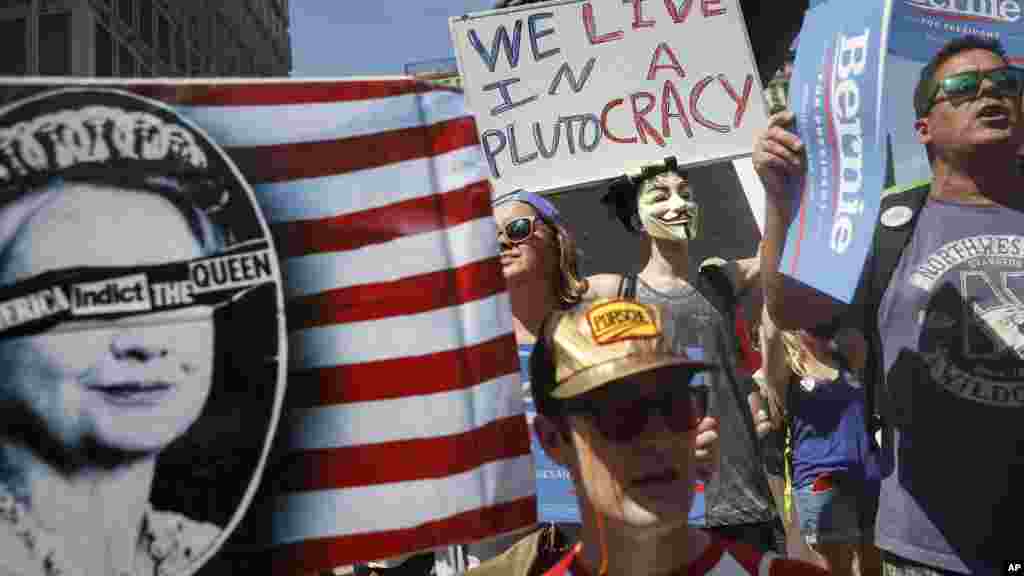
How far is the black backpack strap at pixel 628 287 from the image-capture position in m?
3.97

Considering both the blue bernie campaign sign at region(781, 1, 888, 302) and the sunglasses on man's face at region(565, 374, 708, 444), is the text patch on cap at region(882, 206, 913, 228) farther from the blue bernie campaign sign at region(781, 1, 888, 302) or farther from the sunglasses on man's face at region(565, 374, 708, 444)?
the sunglasses on man's face at region(565, 374, 708, 444)

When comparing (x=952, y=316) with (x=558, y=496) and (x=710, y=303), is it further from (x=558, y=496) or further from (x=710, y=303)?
(x=558, y=496)

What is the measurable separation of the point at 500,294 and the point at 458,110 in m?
0.49

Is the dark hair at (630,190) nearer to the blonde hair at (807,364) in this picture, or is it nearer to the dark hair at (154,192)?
the blonde hair at (807,364)

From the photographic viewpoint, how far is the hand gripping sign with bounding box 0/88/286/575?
2.20 m

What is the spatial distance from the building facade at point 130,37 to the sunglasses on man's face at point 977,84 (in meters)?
15.5

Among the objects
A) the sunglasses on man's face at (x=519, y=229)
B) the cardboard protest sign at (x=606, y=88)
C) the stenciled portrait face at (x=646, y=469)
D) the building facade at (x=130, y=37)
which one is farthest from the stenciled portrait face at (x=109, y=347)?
the building facade at (x=130, y=37)

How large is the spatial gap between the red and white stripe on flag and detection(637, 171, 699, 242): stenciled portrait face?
172cm

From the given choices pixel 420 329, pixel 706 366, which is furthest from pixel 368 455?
pixel 706 366

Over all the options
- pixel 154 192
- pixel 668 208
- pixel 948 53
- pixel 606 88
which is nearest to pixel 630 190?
pixel 668 208

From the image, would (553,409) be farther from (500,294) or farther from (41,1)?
(41,1)

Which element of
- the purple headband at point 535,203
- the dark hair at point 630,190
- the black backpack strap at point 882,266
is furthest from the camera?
the dark hair at point 630,190

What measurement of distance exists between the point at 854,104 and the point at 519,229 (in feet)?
4.41

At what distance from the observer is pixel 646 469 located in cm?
233
